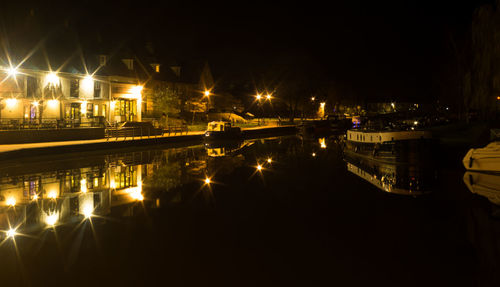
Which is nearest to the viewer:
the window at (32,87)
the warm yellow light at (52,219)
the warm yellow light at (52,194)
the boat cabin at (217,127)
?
the warm yellow light at (52,219)

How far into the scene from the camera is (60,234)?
8.29 m

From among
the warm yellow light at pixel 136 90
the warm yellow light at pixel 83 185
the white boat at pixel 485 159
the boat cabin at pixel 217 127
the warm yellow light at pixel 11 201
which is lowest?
the warm yellow light at pixel 11 201

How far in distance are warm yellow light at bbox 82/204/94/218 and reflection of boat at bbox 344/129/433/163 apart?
16.9 m

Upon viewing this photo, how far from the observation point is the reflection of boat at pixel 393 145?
73.1 ft

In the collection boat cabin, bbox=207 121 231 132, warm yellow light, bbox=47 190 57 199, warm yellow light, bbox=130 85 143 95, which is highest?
warm yellow light, bbox=130 85 143 95

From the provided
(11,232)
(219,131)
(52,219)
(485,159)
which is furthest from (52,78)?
(485,159)

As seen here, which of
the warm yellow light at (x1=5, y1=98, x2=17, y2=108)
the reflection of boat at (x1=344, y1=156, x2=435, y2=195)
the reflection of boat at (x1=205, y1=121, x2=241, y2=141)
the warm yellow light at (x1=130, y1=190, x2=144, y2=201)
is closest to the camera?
the warm yellow light at (x1=130, y1=190, x2=144, y2=201)

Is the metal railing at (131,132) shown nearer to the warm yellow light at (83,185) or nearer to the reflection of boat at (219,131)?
the reflection of boat at (219,131)

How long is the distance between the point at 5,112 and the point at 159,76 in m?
24.4

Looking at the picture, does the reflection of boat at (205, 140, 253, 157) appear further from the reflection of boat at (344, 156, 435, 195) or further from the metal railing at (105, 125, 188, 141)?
the reflection of boat at (344, 156, 435, 195)

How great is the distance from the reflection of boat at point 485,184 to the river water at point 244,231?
434 mm

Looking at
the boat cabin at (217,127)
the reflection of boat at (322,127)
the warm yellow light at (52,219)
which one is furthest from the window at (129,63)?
the warm yellow light at (52,219)

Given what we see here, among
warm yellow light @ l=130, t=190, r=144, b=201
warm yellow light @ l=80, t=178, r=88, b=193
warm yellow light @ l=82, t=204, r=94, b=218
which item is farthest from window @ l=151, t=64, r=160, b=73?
warm yellow light @ l=82, t=204, r=94, b=218

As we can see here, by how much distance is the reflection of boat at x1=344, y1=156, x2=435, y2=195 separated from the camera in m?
13.9
